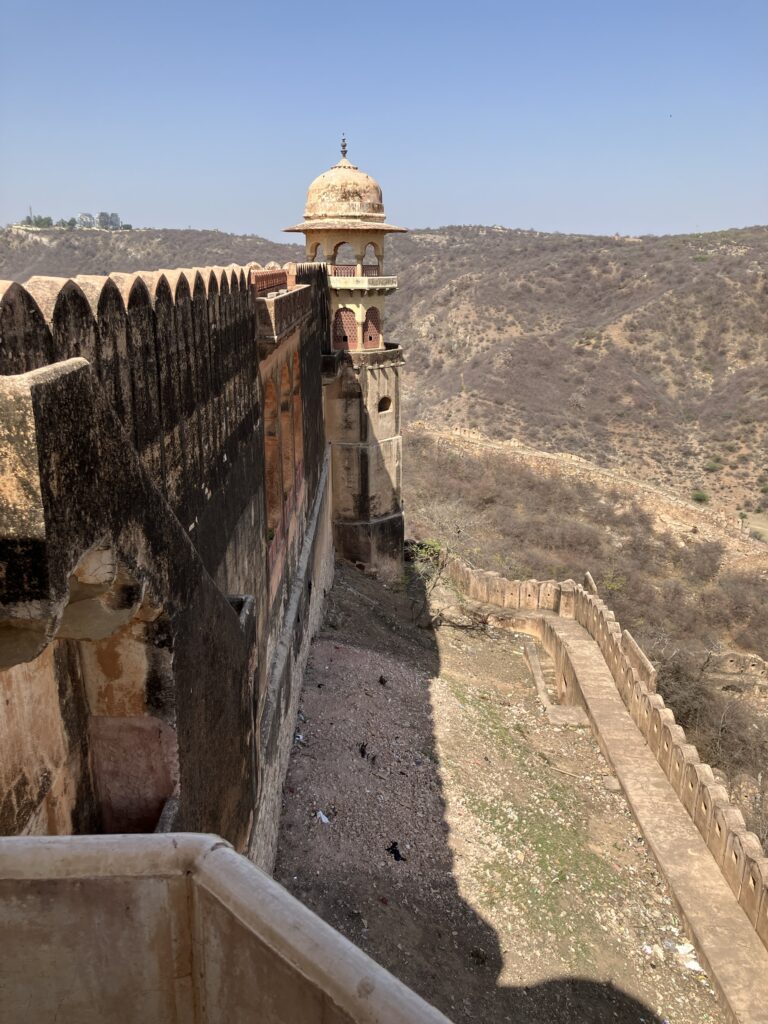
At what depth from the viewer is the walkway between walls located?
25.8 ft

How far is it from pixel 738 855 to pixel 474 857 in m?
3.05

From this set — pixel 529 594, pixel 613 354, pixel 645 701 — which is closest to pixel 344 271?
pixel 529 594

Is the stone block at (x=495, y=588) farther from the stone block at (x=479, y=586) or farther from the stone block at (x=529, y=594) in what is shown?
the stone block at (x=529, y=594)

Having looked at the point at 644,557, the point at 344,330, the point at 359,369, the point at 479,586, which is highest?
the point at 344,330

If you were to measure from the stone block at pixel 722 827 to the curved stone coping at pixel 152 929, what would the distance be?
917 cm

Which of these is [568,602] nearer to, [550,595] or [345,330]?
[550,595]

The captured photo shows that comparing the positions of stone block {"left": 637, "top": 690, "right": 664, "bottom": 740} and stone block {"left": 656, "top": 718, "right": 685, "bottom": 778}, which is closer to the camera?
stone block {"left": 656, "top": 718, "right": 685, "bottom": 778}

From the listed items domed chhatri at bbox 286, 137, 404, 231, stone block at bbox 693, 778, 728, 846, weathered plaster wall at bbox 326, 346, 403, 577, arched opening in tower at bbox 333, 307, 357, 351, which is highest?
domed chhatri at bbox 286, 137, 404, 231

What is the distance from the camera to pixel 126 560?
2.44m

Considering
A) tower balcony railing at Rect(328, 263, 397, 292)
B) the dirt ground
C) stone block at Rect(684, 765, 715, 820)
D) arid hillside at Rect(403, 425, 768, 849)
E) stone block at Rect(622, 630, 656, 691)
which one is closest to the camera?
the dirt ground

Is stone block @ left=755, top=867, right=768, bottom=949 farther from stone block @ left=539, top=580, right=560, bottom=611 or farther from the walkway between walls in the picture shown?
stone block @ left=539, top=580, right=560, bottom=611

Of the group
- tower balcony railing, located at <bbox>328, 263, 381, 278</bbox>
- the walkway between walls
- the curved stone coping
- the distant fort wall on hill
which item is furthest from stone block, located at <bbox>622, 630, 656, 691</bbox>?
the curved stone coping

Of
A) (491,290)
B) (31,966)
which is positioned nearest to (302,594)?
(31,966)

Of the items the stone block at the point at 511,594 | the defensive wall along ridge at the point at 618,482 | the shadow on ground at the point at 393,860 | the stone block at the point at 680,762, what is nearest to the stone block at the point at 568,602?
the stone block at the point at 511,594
